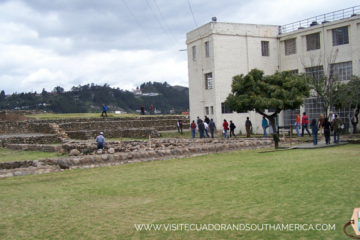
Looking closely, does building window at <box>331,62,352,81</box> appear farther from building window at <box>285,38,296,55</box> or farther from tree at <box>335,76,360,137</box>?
building window at <box>285,38,296,55</box>

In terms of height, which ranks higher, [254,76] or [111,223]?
[254,76]

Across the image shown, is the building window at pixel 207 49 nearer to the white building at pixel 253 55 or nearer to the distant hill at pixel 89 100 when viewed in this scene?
the white building at pixel 253 55

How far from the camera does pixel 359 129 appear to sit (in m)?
28.7

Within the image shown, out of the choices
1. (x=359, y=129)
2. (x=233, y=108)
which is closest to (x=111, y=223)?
(x=233, y=108)

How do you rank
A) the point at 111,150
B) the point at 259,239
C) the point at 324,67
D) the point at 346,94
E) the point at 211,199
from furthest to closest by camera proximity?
the point at 324,67
the point at 346,94
the point at 111,150
the point at 211,199
the point at 259,239

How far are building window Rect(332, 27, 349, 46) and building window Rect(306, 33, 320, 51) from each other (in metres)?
1.53

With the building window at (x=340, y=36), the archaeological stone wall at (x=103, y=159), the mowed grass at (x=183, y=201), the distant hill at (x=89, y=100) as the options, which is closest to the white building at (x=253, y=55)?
the building window at (x=340, y=36)

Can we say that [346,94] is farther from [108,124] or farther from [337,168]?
[108,124]

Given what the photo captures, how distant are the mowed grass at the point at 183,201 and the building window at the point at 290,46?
2593 cm

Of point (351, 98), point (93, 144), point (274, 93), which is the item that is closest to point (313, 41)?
point (274, 93)

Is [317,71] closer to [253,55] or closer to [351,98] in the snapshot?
[253,55]

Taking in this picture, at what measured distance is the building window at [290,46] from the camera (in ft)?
111

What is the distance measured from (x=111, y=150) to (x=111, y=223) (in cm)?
1383

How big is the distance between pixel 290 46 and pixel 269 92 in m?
12.2
